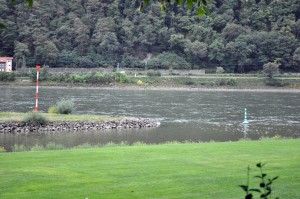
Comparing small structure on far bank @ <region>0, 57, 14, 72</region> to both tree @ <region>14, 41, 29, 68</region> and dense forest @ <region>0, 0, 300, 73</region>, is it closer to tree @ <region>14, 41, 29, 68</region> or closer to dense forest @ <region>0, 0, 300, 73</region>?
tree @ <region>14, 41, 29, 68</region>

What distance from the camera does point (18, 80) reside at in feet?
239

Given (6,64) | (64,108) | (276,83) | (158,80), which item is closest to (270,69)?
(276,83)

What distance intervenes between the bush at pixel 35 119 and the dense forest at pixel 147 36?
6005 centimetres

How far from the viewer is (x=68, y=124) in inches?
1019

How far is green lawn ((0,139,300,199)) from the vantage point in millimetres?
7230

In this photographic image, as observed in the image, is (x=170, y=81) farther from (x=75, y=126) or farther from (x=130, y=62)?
(x=75, y=126)

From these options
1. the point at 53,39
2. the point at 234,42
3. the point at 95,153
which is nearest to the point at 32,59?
the point at 53,39

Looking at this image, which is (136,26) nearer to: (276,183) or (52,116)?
(52,116)

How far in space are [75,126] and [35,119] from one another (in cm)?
203

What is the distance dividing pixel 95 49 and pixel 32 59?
13.4 metres

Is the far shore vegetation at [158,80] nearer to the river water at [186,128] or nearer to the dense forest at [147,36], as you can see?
the dense forest at [147,36]

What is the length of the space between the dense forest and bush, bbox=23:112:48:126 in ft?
197

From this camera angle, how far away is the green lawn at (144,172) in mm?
7230

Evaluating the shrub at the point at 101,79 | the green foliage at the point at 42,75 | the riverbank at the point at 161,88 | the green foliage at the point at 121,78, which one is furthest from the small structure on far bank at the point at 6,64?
the green foliage at the point at 121,78
